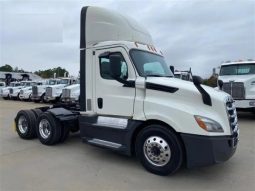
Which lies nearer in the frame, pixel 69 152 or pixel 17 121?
pixel 69 152

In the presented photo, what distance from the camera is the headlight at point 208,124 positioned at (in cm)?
454

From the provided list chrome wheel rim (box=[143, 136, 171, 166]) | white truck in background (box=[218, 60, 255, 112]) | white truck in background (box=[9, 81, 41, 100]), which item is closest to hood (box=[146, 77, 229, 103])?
chrome wheel rim (box=[143, 136, 171, 166])

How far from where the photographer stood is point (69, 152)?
6.39 m

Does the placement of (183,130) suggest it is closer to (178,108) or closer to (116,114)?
(178,108)

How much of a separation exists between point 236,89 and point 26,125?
8.53 m

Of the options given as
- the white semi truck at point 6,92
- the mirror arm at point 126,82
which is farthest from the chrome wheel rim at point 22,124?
the white semi truck at point 6,92

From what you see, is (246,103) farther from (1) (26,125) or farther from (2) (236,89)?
(1) (26,125)

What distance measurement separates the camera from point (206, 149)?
4.49m

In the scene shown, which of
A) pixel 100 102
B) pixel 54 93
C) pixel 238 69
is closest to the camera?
pixel 100 102

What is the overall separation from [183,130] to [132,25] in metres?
3.09

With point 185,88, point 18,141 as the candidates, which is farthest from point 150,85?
point 18,141

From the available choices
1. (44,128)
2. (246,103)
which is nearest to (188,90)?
(44,128)

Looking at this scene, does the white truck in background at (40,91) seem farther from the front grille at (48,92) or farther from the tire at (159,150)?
the tire at (159,150)

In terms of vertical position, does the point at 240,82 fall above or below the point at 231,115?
above
